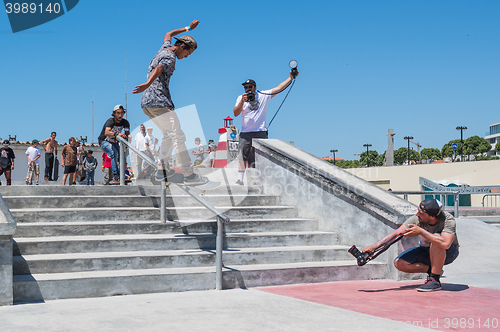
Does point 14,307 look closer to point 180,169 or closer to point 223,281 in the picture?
point 223,281

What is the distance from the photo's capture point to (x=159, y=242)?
5707 mm

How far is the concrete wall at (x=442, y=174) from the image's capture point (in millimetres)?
38219

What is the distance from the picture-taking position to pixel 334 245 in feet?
21.5

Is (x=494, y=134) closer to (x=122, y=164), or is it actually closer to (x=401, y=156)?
(x=401, y=156)

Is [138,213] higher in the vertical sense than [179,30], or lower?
lower

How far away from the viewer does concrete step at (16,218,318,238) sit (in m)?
5.55

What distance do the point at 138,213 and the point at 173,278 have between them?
1.48 meters

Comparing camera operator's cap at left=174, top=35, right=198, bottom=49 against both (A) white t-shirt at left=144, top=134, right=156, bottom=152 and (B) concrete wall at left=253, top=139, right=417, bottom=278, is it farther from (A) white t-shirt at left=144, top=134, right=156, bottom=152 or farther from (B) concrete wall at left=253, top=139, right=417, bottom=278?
(A) white t-shirt at left=144, top=134, right=156, bottom=152

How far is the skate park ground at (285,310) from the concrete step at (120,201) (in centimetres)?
195

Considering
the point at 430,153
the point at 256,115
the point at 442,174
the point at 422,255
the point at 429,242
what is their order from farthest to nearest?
the point at 430,153, the point at 442,174, the point at 256,115, the point at 422,255, the point at 429,242

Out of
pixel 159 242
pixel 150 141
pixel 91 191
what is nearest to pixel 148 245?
pixel 159 242

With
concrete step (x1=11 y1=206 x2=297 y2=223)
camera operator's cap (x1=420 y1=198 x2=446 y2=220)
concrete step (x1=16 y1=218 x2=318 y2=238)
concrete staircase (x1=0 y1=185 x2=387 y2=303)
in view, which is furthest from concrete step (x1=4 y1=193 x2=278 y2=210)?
camera operator's cap (x1=420 y1=198 x2=446 y2=220)

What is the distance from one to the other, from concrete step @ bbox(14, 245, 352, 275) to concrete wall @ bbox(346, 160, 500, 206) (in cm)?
3017

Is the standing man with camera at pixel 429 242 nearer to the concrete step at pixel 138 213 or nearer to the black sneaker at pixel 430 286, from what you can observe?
the black sneaker at pixel 430 286
